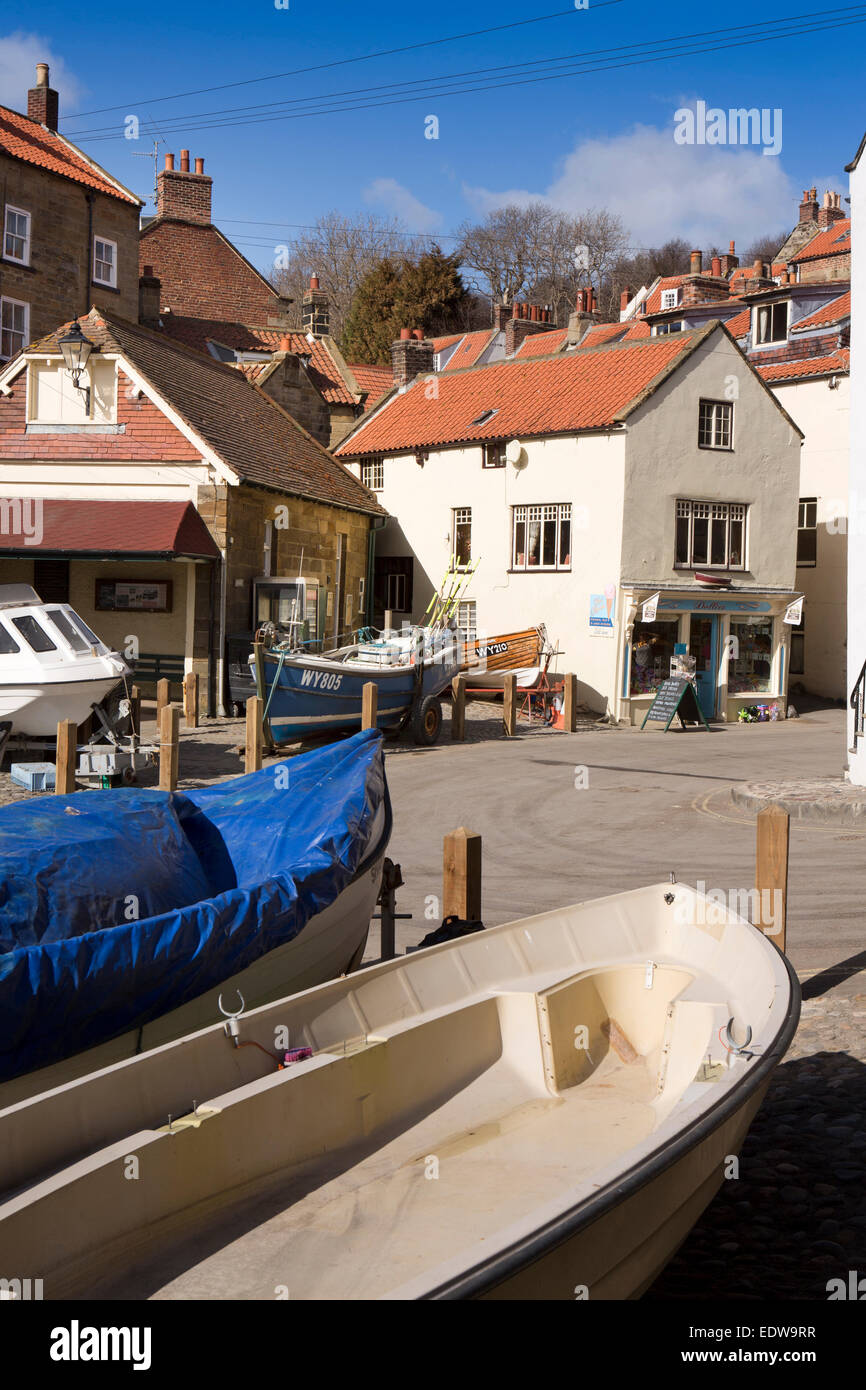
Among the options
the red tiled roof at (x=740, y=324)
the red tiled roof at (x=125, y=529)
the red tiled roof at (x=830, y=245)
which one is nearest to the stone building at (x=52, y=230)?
the red tiled roof at (x=125, y=529)

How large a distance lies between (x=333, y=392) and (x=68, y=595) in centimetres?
1652

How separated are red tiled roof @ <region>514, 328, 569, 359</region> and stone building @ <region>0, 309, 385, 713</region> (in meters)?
19.4

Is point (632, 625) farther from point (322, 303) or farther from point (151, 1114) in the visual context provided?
point (151, 1114)

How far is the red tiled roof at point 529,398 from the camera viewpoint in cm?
3031

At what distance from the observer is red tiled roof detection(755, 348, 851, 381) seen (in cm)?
3544

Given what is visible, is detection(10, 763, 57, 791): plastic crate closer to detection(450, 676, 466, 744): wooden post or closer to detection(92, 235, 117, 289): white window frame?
detection(450, 676, 466, 744): wooden post

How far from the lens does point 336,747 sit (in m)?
9.43

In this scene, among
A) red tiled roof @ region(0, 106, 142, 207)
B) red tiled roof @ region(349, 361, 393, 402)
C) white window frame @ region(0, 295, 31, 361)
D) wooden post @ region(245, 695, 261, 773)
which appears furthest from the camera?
red tiled roof @ region(349, 361, 393, 402)

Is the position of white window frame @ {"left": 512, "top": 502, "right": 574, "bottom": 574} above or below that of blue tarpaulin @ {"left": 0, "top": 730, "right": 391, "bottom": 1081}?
above

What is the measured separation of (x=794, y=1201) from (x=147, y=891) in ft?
11.8

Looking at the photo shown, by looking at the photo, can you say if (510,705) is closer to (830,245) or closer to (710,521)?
(710,521)

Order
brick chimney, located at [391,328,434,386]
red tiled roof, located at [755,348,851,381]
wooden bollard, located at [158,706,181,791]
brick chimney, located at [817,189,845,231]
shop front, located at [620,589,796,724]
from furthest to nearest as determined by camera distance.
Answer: brick chimney, located at [817,189,845,231] → brick chimney, located at [391,328,434,386] → red tiled roof, located at [755,348,851,381] → shop front, located at [620,589,796,724] → wooden bollard, located at [158,706,181,791]

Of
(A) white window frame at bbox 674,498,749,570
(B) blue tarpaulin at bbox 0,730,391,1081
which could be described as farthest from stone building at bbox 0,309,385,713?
(B) blue tarpaulin at bbox 0,730,391,1081
